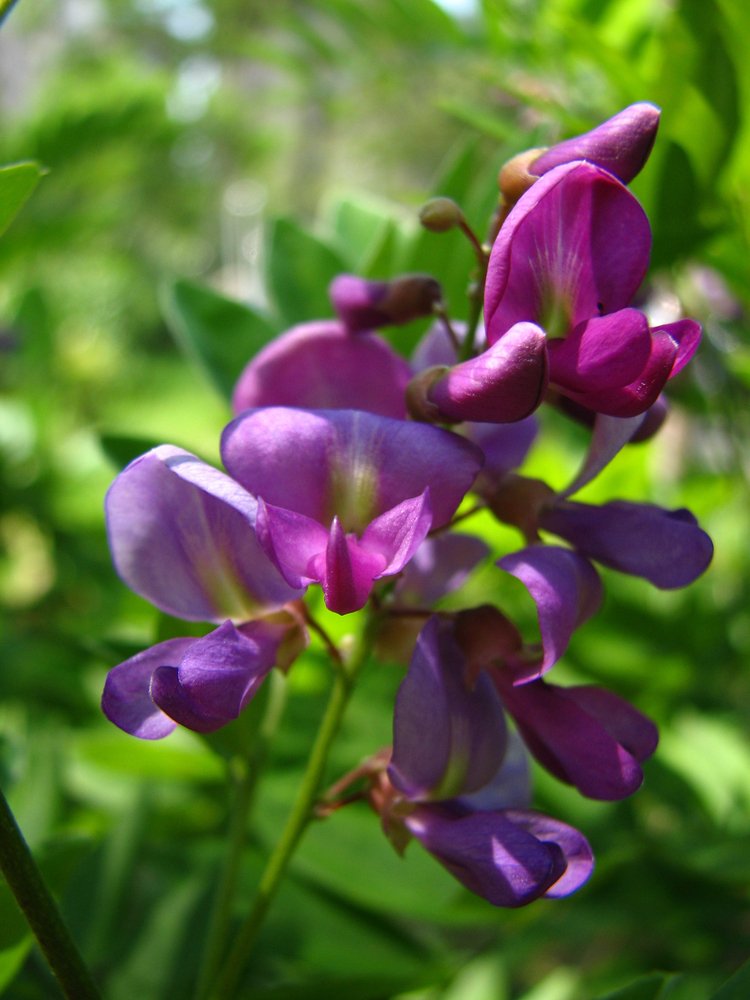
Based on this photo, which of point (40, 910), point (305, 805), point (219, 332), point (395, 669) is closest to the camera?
point (40, 910)

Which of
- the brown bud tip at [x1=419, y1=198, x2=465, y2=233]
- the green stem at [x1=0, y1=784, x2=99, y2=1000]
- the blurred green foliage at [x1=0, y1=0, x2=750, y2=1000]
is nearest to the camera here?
the green stem at [x1=0, y1=784, x2=99, y2=1000]

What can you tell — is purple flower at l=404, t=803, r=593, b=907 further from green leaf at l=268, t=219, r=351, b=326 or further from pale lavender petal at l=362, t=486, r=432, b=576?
green leaf at l=268, t=219, r=351, b=326

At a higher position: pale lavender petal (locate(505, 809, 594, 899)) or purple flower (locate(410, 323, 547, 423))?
purple flower (locate(410, 323, 547, 423))

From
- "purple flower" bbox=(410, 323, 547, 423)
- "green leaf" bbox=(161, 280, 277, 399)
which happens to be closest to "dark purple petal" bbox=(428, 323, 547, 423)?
"purple flower" bbox=(410, 323, 547, 423)

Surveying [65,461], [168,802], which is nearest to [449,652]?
[168,802]

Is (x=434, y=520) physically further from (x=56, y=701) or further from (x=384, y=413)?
(x=56, y=701)

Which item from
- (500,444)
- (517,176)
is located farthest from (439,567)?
(517,176)

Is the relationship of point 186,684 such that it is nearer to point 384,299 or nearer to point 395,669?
point 384,299
